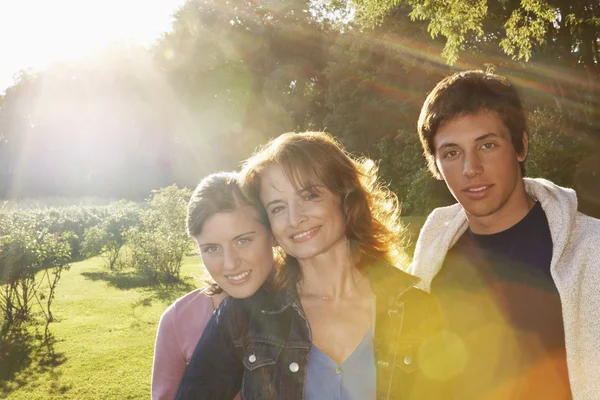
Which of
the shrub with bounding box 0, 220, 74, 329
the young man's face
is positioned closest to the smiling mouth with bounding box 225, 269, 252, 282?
the young man's face

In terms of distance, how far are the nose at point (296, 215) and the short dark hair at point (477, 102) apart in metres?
1.02

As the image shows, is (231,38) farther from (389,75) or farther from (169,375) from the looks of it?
(169,375)

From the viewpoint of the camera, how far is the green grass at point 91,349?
8.82 meters

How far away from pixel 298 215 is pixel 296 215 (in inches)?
0.5

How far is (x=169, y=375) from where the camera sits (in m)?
2.90

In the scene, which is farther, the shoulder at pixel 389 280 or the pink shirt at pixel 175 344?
the pink shirt at pixel 175 344

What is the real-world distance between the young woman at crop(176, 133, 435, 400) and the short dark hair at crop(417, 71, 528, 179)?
23.9 inches

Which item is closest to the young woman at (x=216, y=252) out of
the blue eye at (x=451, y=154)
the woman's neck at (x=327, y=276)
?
the woman's neck at (x=327, y=276)

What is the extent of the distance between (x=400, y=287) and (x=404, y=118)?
23.7 metres

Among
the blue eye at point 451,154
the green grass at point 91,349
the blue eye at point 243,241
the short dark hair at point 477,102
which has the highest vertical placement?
the short dark hair at point 477,102

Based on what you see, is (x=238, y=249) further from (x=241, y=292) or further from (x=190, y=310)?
(x=190, y=310)

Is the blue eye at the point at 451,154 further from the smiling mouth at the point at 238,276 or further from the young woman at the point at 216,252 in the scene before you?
the smiling mouth at the point at 238,276

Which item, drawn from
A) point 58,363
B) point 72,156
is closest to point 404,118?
point 58,363

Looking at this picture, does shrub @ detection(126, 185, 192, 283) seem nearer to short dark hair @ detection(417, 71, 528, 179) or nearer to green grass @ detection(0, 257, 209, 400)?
green grass @ detection(0, 257, 209, 400)
